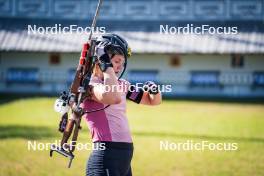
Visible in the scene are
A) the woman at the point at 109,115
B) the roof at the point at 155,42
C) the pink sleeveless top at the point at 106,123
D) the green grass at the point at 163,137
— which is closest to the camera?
the woman at the point at 109,115

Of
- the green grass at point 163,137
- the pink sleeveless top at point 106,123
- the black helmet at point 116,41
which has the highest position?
the black helmet at point 116,41

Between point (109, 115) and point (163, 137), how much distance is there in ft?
32.7

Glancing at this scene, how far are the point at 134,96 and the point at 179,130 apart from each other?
11.0m

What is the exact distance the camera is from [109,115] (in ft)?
14.8

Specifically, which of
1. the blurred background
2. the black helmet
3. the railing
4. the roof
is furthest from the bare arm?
the railing

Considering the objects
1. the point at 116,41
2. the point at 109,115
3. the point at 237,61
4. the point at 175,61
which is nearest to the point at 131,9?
the point at 175,61

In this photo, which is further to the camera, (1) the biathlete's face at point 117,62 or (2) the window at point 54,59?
(2) the window at point 54,59

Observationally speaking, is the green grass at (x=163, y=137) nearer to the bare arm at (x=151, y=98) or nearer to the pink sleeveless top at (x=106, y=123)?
the bare arm at (x=151, y=98)

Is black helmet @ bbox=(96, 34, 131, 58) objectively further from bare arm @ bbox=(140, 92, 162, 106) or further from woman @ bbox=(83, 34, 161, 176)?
bare arm @ bbox=(140, 92, 162, 106)

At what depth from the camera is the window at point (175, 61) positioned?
31.5 m

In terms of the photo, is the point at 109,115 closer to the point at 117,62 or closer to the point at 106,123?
the point at 106,123

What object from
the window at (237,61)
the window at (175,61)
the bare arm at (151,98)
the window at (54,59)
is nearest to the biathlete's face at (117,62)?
the bare arm at (151,98)

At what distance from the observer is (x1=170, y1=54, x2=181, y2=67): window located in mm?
31456

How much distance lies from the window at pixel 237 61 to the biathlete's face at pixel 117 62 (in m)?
27.2
